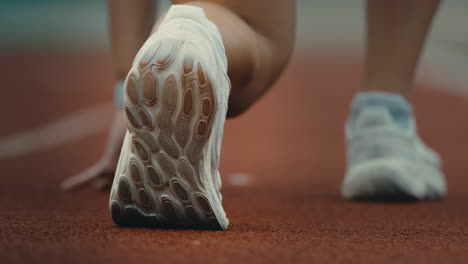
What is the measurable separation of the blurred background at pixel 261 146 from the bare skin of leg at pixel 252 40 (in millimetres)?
145

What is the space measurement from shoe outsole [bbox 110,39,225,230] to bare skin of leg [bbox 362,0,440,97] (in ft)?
1.85

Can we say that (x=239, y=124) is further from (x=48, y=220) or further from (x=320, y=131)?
(x=48, y=220)

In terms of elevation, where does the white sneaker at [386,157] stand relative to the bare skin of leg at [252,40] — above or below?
below

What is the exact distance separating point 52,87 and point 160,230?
3.17 m

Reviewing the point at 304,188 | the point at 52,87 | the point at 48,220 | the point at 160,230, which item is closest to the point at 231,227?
the point at 160,230

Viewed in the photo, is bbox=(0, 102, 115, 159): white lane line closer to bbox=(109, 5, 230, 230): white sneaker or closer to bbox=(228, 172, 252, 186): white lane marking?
bbox=(228, 172, 252, 186): white lane marking

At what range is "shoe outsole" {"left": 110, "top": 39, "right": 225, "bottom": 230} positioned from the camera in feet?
2.26

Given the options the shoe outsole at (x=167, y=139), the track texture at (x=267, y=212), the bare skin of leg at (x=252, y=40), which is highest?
the bare skin of leg at (x=252, y=40)

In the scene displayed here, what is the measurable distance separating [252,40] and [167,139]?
195mm

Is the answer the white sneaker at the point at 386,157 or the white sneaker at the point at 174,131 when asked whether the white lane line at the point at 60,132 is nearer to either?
the white sneaker at the point at 386,157

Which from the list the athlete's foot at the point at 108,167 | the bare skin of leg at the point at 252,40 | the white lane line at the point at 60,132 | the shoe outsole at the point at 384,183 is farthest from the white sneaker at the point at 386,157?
the white lane line at the point at 60,132

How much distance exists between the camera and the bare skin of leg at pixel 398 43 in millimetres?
1195

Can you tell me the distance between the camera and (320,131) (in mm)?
2789

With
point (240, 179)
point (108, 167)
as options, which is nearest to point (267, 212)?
point (108, 167)
